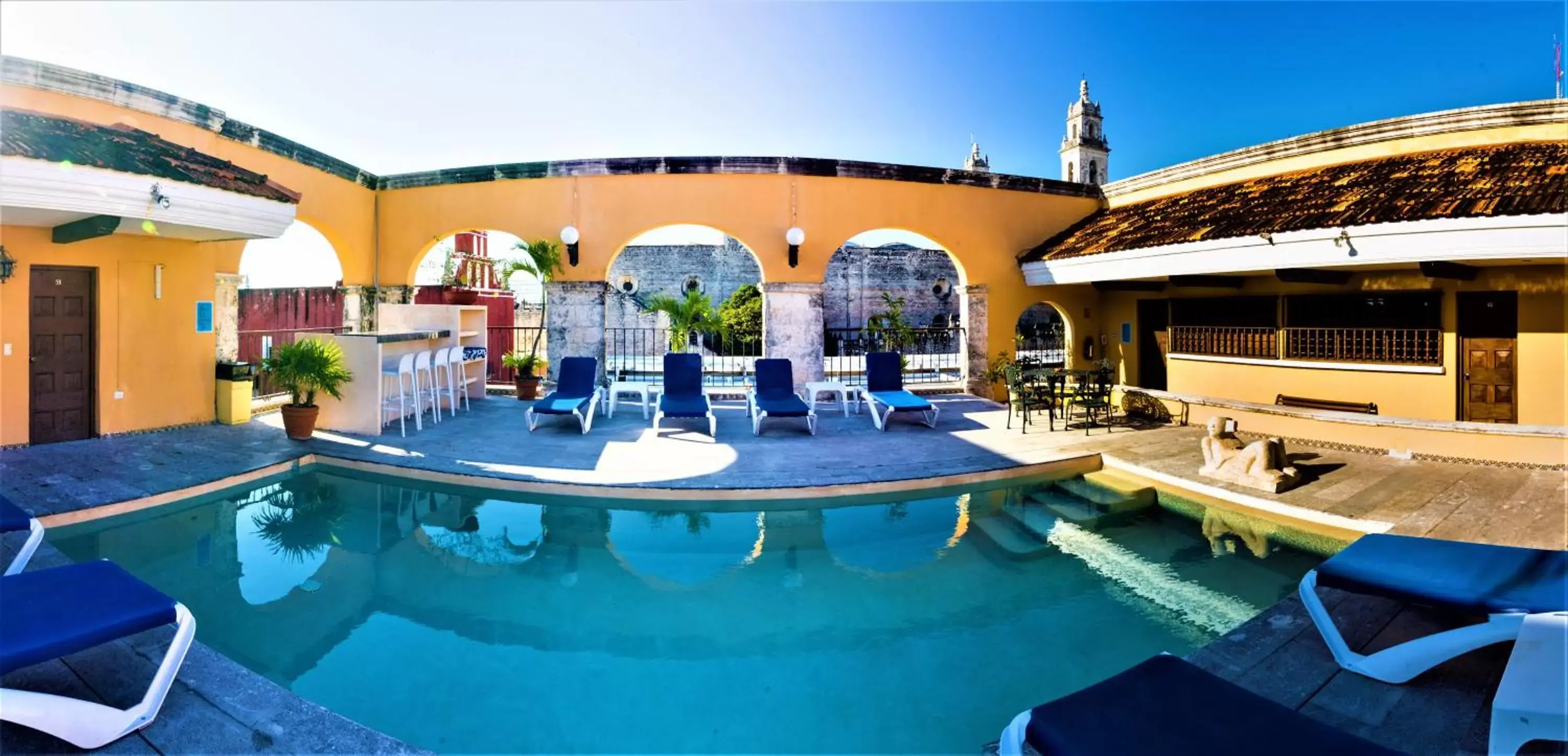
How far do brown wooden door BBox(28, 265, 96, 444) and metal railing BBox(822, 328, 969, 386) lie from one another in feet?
30.0

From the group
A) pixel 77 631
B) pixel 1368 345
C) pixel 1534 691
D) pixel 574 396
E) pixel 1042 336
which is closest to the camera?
pixel 1534 691

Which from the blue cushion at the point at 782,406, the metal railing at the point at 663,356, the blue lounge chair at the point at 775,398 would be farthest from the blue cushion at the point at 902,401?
the metal railing at the point at 663,356

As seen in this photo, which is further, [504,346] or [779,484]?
[504,346]

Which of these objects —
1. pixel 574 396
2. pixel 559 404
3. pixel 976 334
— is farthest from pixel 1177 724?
pixel 976 334

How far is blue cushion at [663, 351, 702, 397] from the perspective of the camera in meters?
9.65

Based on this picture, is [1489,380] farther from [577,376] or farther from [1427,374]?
[577,376]

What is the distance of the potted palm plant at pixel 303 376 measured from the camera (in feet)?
26.3

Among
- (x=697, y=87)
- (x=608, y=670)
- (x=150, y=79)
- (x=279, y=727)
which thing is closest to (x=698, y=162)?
(x=697, y=87)

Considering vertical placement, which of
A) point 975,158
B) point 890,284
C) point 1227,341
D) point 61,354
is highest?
point 975,158

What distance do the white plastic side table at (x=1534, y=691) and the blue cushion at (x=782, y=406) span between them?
21.7 ft

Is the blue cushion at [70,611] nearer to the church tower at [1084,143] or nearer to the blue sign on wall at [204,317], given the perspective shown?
the blue sign on wall at [204,317]

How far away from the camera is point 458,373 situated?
1080 cm

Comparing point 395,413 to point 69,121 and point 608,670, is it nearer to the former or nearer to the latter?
point 69,121

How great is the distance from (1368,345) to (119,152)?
1363cm
